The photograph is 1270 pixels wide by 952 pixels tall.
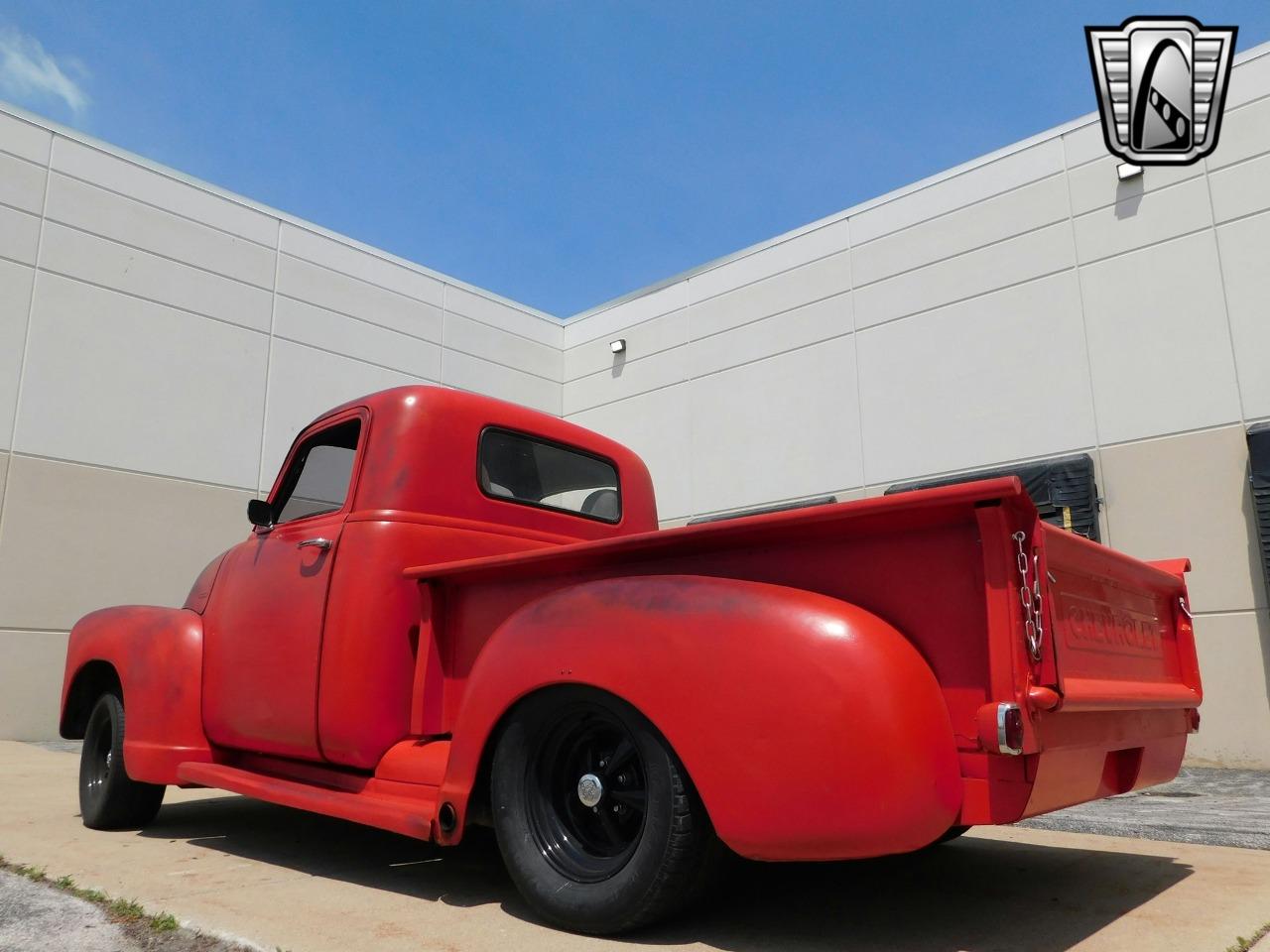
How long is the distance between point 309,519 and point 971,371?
28.7ft

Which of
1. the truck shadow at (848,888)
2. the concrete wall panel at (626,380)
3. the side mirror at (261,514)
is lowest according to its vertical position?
the truck shadow at (848,888)

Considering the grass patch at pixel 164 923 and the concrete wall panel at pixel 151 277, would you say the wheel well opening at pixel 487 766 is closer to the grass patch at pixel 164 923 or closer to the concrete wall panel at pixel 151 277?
the grass patch at pixel 164 923

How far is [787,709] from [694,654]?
31cm

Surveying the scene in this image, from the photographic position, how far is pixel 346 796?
3576mm

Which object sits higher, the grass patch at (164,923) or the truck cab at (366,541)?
the truck cab at (366,541)

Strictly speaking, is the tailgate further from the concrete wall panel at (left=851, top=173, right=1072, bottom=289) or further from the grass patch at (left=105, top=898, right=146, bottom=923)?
the concrete wall panel at (left=851, top=173, right=1072, bottom=289)

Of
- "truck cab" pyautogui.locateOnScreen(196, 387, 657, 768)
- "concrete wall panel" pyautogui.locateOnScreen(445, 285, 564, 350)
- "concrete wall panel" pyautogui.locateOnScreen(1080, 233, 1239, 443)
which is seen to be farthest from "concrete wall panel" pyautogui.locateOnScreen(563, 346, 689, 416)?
"truck cab" pyautogui.locateOnScreen(196, 387, 657, 768)

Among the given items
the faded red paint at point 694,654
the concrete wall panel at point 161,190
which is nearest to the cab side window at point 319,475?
the faded red paint at point 694,654

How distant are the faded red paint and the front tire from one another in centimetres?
11

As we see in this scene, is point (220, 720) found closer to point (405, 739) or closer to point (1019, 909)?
point (405, 739)

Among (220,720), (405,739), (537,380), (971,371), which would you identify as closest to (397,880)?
(405,739)

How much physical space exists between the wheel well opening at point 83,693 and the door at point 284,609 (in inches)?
33.8

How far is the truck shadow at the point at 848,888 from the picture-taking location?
2.82 m

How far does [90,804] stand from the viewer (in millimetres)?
4832
